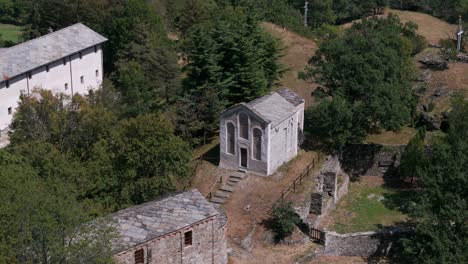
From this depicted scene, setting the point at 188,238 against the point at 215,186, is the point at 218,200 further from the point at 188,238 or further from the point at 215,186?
the point at 188,238

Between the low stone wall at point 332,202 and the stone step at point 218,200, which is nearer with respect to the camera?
the stone step at point 218,200

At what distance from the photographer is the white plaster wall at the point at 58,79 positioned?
5484 cm

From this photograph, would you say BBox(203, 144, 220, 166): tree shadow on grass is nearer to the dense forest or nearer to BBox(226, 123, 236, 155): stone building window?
the dense forest

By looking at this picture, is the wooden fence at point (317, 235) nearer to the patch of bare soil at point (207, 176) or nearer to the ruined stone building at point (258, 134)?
the ruined stone building at point (258, 134)

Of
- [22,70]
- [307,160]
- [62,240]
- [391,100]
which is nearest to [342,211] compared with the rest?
[307,160]

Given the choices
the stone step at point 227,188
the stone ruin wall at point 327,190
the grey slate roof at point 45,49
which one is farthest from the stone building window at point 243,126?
the grey slate roof at point 45,49

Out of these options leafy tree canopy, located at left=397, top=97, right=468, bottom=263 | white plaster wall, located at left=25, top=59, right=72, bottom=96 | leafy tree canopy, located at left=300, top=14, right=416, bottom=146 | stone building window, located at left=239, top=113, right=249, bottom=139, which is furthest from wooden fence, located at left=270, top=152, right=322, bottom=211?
white plaster wall, located at left=25, top=59, right=72, bottom=96

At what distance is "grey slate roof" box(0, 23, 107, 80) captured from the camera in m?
55.7

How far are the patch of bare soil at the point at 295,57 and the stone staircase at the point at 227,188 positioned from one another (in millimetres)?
15509

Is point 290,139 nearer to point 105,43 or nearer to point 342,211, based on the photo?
point 342,211

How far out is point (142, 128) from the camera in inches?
1636

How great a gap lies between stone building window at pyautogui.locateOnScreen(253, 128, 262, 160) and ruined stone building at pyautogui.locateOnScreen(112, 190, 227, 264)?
10.8 meters

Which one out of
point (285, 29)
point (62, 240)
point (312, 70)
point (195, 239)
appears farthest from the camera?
point (285, 29)

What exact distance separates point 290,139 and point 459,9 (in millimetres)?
55364
